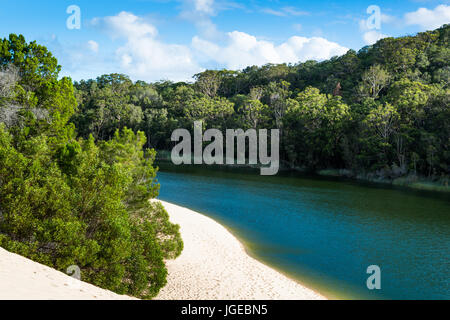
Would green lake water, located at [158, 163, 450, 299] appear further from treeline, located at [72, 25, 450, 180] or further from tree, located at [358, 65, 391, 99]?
tree, located at [358, 65, 391, 99]

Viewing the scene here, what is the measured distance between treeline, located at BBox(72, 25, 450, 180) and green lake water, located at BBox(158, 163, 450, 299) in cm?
913

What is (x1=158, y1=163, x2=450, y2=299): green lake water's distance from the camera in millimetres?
14148

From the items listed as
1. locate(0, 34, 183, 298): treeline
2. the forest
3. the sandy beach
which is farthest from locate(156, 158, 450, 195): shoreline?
locate(0, 34, 183, 298): treeline

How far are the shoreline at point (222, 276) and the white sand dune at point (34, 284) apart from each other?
4195mm

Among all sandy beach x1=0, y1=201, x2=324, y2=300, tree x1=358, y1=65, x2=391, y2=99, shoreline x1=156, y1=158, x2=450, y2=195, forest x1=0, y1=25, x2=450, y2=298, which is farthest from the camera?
tree x1=358, y1=65, x2=391, y2=99

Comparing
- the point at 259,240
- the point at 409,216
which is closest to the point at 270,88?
the point at 409,216

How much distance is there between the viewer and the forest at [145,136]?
1028 centimetres

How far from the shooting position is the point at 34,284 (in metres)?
7.23

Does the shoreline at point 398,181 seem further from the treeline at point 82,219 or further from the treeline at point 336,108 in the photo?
the treeline at point 82,219

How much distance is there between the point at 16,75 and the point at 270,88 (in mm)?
66358

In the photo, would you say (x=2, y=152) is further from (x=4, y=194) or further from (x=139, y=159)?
(x=139, y=159)

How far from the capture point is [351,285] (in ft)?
44.7

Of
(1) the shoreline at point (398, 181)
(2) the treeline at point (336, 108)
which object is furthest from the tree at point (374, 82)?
(1) the shoreline at point (398, 181)

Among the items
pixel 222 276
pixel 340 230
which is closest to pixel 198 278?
pixel 222 276
